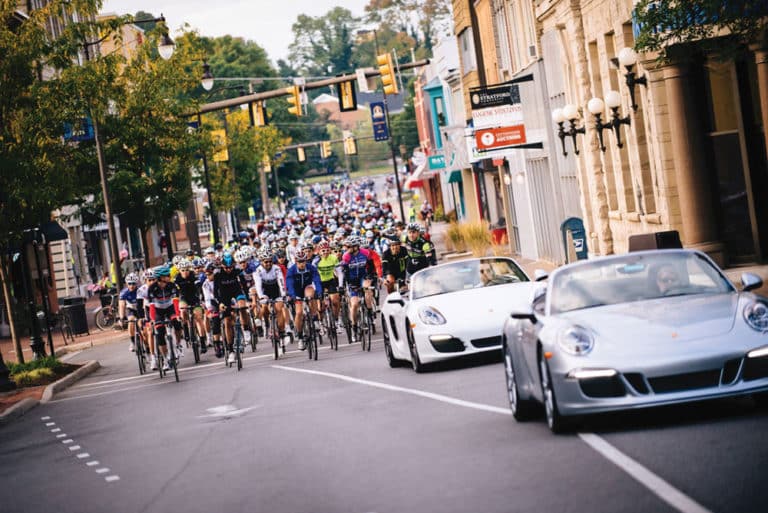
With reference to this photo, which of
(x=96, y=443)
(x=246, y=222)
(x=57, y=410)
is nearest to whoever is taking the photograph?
(x=96, y=443)

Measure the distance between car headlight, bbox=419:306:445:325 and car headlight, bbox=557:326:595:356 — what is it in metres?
7.74

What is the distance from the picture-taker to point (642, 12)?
18.8 metres

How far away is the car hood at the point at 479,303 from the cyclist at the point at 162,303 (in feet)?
26.5

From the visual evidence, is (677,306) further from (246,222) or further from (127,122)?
(246,222)

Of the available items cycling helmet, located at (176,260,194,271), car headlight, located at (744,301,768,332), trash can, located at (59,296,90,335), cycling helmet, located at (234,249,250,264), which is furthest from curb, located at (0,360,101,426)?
car headlight, located at (744,301,768,332)

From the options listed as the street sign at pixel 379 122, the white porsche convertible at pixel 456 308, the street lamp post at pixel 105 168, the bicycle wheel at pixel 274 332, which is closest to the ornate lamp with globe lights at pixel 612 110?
the bicycle wheel at pixel 274 332

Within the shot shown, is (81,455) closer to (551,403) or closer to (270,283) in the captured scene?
(551,403)

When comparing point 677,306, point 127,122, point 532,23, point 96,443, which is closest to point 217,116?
point 127,122

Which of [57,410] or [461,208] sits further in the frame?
[461,208]

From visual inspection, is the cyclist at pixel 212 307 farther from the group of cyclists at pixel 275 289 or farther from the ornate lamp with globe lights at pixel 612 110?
the ornate lamp with globe lights at pixel 612 110

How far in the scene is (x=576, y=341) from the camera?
36.2ft

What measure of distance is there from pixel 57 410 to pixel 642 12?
11.2 m

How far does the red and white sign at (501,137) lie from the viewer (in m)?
39.8

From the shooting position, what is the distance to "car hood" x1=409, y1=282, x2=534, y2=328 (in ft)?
61.5
